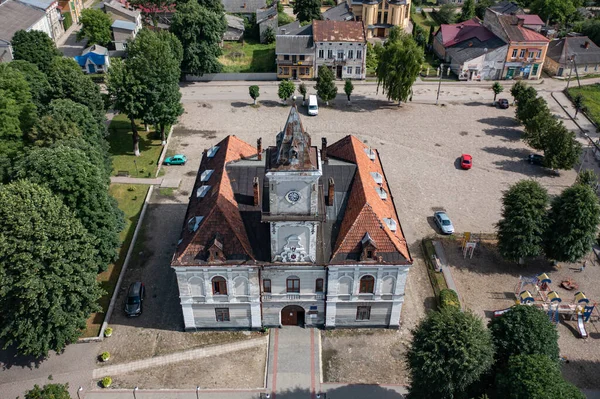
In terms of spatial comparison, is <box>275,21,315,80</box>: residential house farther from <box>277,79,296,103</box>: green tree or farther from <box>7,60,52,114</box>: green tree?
<box>7,60,52,114</box>: green tree

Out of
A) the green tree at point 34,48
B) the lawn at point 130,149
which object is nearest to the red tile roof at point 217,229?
the lawn at point 130,149

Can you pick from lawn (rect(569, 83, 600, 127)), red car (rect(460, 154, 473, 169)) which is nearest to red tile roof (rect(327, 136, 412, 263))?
red car (rect(460, 154, 473, 169))

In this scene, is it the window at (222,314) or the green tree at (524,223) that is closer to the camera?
the window at (222,314)

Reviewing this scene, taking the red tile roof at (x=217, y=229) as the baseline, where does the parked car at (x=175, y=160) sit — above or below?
below

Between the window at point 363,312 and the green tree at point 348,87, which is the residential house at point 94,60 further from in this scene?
the window at point 363,312

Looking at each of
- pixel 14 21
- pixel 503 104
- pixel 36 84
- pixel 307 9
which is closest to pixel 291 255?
pixel 36 84

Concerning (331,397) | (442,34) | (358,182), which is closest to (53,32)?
(442,34)

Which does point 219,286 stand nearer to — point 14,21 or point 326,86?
point 326,86
